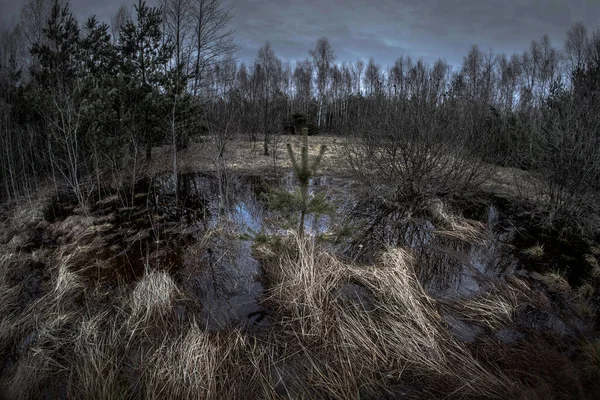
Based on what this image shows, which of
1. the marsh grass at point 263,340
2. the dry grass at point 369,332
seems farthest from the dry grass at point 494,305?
the dry grass at point 369,332

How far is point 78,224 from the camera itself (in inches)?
316

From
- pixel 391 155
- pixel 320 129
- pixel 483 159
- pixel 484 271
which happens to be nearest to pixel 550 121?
pixel 483 159

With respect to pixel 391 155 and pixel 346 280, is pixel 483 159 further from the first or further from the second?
pixel 346 280

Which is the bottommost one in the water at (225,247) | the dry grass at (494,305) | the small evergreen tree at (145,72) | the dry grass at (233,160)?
the water at (225,247)

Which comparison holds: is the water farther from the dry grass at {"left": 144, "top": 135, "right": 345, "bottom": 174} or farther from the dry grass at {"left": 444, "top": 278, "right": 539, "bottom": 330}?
the dry grass at {"left": 144, "top": 135, "right": 345, "bottom": 174}

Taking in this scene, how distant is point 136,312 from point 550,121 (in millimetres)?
10564

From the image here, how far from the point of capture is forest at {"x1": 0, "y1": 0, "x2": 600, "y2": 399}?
3.49 m

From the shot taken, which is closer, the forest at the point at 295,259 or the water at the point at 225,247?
the forest at the point at 295,259

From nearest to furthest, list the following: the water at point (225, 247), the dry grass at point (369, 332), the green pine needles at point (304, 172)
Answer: the dry grass at point (369, 332)
the water at point (225, 247)
the green pine needles at point (304, 172)

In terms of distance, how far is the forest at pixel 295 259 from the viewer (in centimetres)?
349

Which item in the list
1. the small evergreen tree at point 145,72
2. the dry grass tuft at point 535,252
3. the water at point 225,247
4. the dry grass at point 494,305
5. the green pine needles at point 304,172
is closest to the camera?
the dry grass at point 494,305

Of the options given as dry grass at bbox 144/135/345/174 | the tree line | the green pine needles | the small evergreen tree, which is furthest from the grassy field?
dry grass at bbox 144/135/345/174

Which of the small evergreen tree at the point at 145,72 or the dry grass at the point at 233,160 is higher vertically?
the small evergreen tree at the point at 145,72

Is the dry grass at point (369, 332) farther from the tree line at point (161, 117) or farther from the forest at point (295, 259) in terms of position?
the tree line at point (161, 117)
